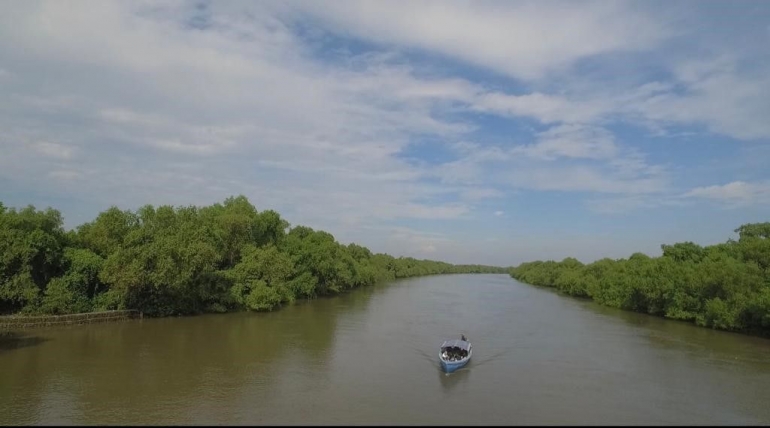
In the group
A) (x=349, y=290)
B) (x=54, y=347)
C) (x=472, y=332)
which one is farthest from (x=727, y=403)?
(x=349, y=290)

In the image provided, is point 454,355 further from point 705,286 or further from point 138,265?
point 705,286

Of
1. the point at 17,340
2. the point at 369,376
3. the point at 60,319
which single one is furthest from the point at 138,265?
the point at 369,376

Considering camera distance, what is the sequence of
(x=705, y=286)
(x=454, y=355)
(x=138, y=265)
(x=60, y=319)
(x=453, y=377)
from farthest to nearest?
(x=705, y=286), (x=138, y=265), (x=60, y=319), (x=454, y=355), (x=453, y=377)

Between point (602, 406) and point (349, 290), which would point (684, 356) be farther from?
point (349, 290)

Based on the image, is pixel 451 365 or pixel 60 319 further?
pixel 60 319

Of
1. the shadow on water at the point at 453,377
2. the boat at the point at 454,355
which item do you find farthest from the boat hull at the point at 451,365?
the shadow on water at the point at 453,377

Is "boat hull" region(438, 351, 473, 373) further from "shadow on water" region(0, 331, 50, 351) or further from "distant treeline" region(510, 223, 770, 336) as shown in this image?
"distant treeline" region(510, 223, 770, 336)

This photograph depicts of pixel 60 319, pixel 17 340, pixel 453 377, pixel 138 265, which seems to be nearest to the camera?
pixel 453 377
